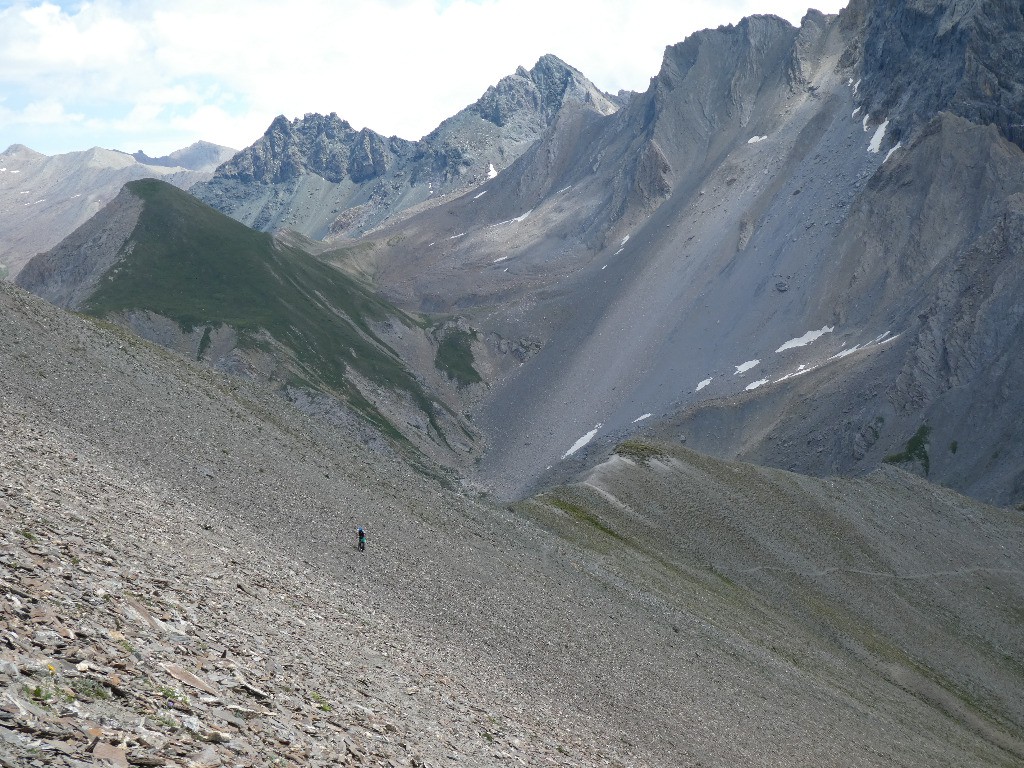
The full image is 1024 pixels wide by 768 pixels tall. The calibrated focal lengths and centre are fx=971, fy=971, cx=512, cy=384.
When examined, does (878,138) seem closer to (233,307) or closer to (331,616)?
(233,307)

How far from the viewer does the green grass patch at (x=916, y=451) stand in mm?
112250

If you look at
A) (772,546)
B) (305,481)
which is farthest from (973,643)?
(305,481)

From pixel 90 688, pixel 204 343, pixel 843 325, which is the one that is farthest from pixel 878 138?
pixel 90 688

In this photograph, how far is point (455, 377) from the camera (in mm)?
177875

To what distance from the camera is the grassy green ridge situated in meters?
128

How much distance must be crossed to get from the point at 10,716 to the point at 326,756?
19.8 feet

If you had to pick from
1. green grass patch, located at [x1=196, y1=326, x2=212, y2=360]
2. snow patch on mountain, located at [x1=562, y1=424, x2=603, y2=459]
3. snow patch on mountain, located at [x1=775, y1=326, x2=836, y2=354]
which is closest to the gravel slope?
green grass patch, located at [x1=196, y1=326, x2=212, y2=360]

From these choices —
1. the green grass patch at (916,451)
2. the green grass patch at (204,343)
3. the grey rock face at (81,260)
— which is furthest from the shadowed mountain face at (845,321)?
the grey rock face at (81,260)

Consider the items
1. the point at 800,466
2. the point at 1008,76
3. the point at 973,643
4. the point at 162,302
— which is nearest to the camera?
the point at 973,643

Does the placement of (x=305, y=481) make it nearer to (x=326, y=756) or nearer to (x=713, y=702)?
(x=713, y=702)

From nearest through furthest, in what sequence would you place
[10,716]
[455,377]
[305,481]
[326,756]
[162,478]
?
[10,716] → [326,756] → [162,478] → [305,481] → [455,377]

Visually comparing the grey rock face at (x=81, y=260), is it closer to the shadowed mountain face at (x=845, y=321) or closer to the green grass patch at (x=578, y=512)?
the shadowed mountain face at (x=845, y=321)

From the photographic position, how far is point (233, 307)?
137 meters

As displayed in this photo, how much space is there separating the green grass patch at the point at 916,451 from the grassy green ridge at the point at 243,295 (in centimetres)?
6032
